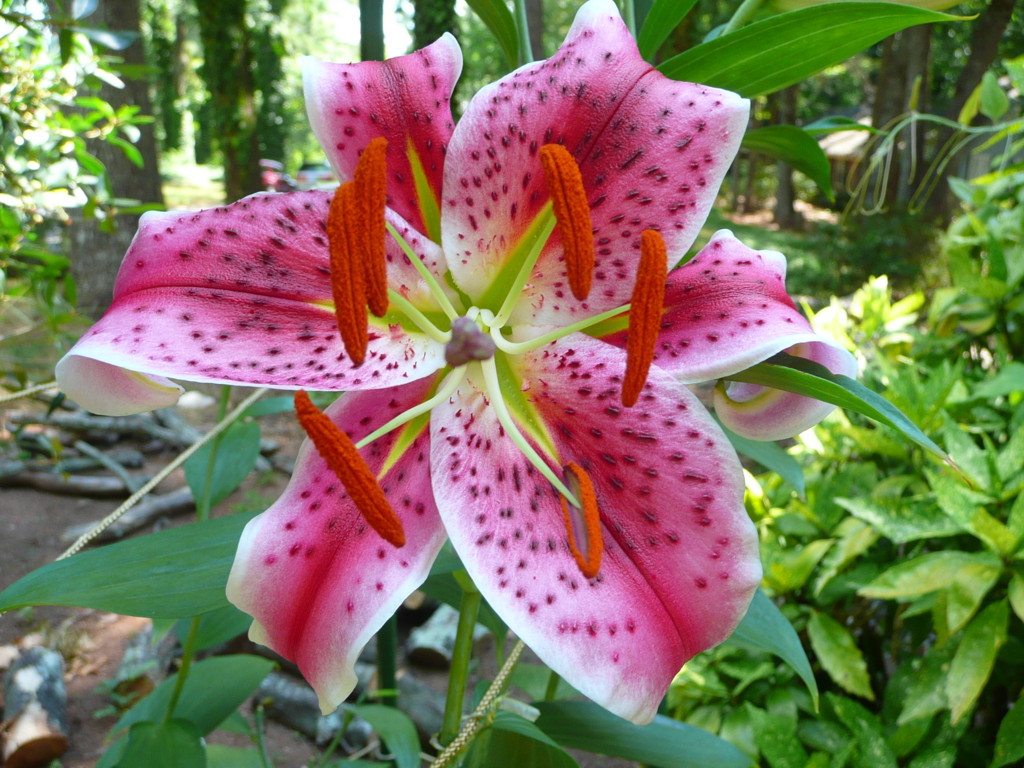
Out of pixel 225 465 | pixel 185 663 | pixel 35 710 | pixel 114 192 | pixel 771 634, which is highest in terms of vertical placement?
pixel 771 634

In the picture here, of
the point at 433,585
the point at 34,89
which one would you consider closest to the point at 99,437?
the point at 34,89

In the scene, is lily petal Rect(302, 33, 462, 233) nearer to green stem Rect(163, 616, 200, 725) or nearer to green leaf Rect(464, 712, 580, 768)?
green leaf Rect(464, 712, 580, 768)

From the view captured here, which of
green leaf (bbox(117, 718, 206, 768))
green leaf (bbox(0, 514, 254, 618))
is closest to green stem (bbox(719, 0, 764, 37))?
green leaf (bbox(0, 514, 254, 618))

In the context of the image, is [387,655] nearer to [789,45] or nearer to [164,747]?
[164,747]

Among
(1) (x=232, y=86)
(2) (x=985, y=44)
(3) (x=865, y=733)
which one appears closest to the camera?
(3) (x=865, y=733)

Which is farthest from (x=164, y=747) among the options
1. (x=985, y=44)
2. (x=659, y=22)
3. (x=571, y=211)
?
(x=985, y=44)

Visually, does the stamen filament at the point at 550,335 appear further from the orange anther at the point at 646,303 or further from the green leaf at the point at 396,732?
the green leaf at the point at 396,732

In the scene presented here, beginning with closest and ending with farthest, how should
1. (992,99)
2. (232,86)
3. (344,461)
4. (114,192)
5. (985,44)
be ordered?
1. (344,461)
2. (992,99)
3. (114,192)
4. (232,86)
5. (985,44)

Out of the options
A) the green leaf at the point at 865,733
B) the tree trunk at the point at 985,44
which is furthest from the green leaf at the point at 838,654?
the tree trunk at the point at 985,44
